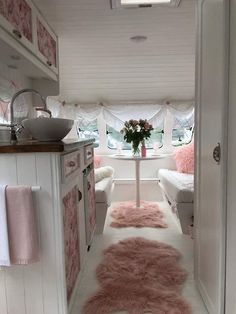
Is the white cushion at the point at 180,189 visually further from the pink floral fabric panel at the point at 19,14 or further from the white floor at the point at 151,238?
the pink floral fabric panel at the point at 19,14

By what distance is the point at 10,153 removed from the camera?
4.35 ft

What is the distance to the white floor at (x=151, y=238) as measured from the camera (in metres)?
1.75

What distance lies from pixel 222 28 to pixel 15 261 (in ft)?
5.04

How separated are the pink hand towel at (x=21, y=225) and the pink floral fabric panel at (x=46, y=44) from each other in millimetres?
1406

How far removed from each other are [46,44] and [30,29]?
0.43 metres

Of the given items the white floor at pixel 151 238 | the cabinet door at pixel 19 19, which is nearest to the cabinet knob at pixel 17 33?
the cabinet door at pixel 19 19

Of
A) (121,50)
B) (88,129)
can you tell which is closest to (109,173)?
(88,129)

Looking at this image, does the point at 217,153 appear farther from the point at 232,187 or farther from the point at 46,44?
the point at 46,44

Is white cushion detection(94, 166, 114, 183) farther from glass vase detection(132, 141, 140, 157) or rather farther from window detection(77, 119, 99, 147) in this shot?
window detection(77, 119, 99, 147)

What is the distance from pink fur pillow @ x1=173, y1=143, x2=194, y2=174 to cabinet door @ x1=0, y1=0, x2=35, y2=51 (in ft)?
9.04

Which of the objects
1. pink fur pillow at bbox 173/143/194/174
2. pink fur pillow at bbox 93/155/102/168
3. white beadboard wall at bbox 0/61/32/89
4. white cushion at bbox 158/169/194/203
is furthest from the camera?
pink fur pillow at bbox 93/155/102/168

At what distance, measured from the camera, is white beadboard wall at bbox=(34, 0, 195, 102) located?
2436 mm

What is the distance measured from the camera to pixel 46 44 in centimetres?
240

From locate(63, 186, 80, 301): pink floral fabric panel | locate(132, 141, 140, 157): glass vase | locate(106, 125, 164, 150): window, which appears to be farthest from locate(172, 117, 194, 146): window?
locate(63, 186, 80, 301): pink floral fabric panel
